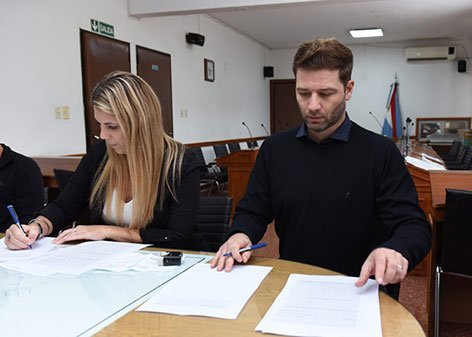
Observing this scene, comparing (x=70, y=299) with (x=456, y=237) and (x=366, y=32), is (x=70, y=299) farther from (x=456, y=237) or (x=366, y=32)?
(x=366, y=32)

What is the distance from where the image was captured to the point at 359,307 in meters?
0.96

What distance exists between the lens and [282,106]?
33.5ft

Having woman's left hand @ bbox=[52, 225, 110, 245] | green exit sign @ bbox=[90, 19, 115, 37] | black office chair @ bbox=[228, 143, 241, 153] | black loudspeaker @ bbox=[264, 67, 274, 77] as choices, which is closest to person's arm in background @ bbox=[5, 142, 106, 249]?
woman's left hand @ bbox=[52, 225, 110, 245]

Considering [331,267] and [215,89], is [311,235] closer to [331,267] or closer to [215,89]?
[331,267]

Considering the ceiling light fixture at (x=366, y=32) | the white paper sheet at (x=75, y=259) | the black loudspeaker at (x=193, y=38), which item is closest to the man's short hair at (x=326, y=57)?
the white paper sheet at (x=75, y=259)

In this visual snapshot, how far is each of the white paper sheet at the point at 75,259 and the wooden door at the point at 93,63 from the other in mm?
3010

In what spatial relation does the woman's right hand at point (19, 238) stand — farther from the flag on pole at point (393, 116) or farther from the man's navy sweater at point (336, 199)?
the flag on pole at point (393, 116)

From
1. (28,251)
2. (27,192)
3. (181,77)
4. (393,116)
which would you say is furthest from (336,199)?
(393,116)

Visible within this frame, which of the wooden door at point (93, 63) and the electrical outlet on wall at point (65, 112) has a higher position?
the wooden door at point (93, 63)

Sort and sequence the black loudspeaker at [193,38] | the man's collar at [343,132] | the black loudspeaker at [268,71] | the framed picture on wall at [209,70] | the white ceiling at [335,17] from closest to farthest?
the man's collar at [343,132]
the white ceiling at [335,17]
the black loudspeaker at [193,38]
the framed picture on wall at [209,70]
the black loudspeaker at [268,71]

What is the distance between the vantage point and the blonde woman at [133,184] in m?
1.64

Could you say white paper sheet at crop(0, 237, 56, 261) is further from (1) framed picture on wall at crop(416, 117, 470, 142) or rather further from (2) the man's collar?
(1) framed picture on wall at crop(416, 117, 470, 142)

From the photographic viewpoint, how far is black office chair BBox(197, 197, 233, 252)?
191 cm

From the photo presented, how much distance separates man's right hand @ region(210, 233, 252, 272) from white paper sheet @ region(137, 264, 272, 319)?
2 centimetres
